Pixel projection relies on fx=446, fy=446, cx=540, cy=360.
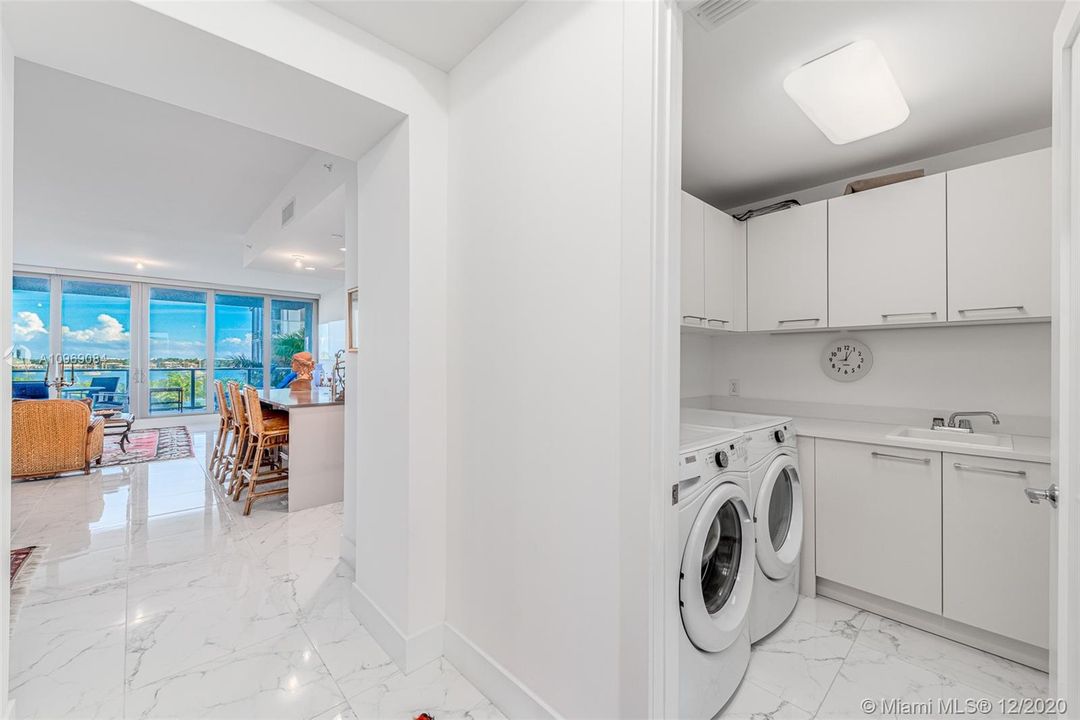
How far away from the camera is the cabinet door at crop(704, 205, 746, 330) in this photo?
260cm

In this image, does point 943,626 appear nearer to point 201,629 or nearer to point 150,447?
point 201,629

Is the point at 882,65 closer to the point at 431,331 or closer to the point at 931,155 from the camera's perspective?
the point at 931,155

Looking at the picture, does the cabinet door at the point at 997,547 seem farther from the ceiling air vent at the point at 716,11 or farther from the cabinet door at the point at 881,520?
the ceiling air vent at the point at 716,11

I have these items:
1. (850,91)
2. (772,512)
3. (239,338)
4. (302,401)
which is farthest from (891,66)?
(239,338)

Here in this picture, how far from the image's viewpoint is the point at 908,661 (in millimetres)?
1820

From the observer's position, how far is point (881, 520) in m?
2.09

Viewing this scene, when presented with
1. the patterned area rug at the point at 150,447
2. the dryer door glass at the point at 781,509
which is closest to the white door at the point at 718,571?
the dryer door glass at the point at 781,509

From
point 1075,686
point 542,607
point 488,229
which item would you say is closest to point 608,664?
point 542,607

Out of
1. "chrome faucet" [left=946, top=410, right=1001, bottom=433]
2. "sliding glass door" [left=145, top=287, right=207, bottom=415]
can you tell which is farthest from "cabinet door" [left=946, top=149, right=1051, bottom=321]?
"sliding glass door" [left=145, top=287, right=207, bottom=415]

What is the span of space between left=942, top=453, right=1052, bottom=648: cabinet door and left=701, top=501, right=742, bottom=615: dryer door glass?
1.04m

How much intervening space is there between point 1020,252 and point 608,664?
2.44 m

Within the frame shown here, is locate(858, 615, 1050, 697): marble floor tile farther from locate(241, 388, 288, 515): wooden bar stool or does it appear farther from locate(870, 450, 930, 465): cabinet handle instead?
locate(241, 388, 288, 515): wooden bar stool

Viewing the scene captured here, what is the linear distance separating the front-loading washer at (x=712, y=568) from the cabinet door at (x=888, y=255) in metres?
1.29

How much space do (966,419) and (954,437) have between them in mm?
211
